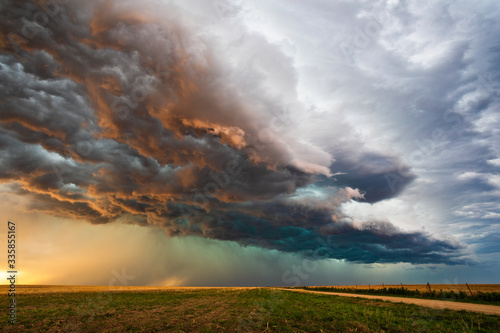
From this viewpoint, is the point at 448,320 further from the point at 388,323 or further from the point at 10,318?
the point at 10,318

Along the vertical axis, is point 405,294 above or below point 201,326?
below

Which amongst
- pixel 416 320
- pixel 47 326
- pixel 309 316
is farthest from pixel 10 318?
pixel 416 320

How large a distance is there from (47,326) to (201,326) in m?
12.6

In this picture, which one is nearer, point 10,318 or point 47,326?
point 47,326

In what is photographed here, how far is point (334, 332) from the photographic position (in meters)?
17.3

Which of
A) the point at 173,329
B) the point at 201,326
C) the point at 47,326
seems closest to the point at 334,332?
the point at 201,326

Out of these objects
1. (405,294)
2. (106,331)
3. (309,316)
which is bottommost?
(405,294)

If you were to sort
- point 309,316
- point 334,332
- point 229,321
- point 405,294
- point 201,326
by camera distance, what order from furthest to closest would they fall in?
point 405,294, point 309,316, point 229,321, point 201,326, point 334,332

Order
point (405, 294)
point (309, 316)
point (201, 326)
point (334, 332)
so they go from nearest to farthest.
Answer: point (334, 332) → point (201, 326) → point (309, 316) → point (405, 294)

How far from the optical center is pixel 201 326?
66.7ft

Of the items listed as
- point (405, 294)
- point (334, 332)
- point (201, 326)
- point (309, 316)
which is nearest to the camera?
point (334, 332)

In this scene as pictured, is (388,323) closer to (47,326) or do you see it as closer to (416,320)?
(416,320)

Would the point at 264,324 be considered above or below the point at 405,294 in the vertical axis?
above

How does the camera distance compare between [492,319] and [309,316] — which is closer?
[492,319]
